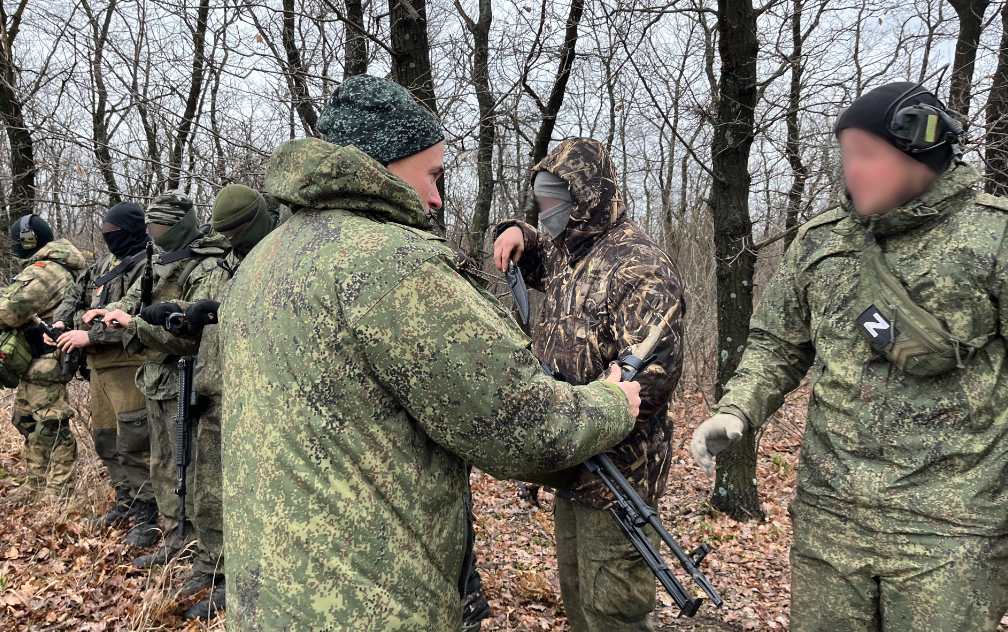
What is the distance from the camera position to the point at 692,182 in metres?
14.5

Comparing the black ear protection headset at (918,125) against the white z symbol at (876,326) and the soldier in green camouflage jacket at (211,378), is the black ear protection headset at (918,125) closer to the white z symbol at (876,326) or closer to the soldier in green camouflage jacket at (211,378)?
the white z symbol at (876,326)

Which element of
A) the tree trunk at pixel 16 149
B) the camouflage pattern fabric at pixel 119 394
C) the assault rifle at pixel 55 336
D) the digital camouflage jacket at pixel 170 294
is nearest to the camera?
the digital camouflage jacket at pixel 170 294

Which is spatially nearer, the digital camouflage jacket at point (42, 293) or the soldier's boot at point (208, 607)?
the soldier's boot at point (208, 607)

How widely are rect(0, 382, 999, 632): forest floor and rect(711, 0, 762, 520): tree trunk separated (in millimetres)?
805

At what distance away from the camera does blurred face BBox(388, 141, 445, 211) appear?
2006mm

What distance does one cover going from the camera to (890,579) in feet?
7.13

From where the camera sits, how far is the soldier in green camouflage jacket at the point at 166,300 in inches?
196

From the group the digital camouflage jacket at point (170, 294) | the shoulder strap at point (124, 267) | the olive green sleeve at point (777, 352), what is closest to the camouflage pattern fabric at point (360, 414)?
the olive green sleeve at point (777, 352)

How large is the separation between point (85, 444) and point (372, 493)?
22.8 ft

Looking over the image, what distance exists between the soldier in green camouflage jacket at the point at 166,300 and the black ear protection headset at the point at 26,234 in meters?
2.37

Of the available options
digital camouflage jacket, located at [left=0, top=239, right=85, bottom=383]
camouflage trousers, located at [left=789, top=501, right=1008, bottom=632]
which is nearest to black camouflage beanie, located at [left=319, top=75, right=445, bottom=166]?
camouflage trousers, located at [left=789, top=501, right=1008, bottom=632]

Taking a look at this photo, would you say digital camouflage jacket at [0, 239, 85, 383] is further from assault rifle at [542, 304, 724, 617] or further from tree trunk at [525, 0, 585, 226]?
assault rifle at [542, 304, 724, 617]

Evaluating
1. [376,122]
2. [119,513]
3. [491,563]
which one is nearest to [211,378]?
[491,563]

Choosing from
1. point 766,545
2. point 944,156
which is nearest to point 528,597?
point 766,545
